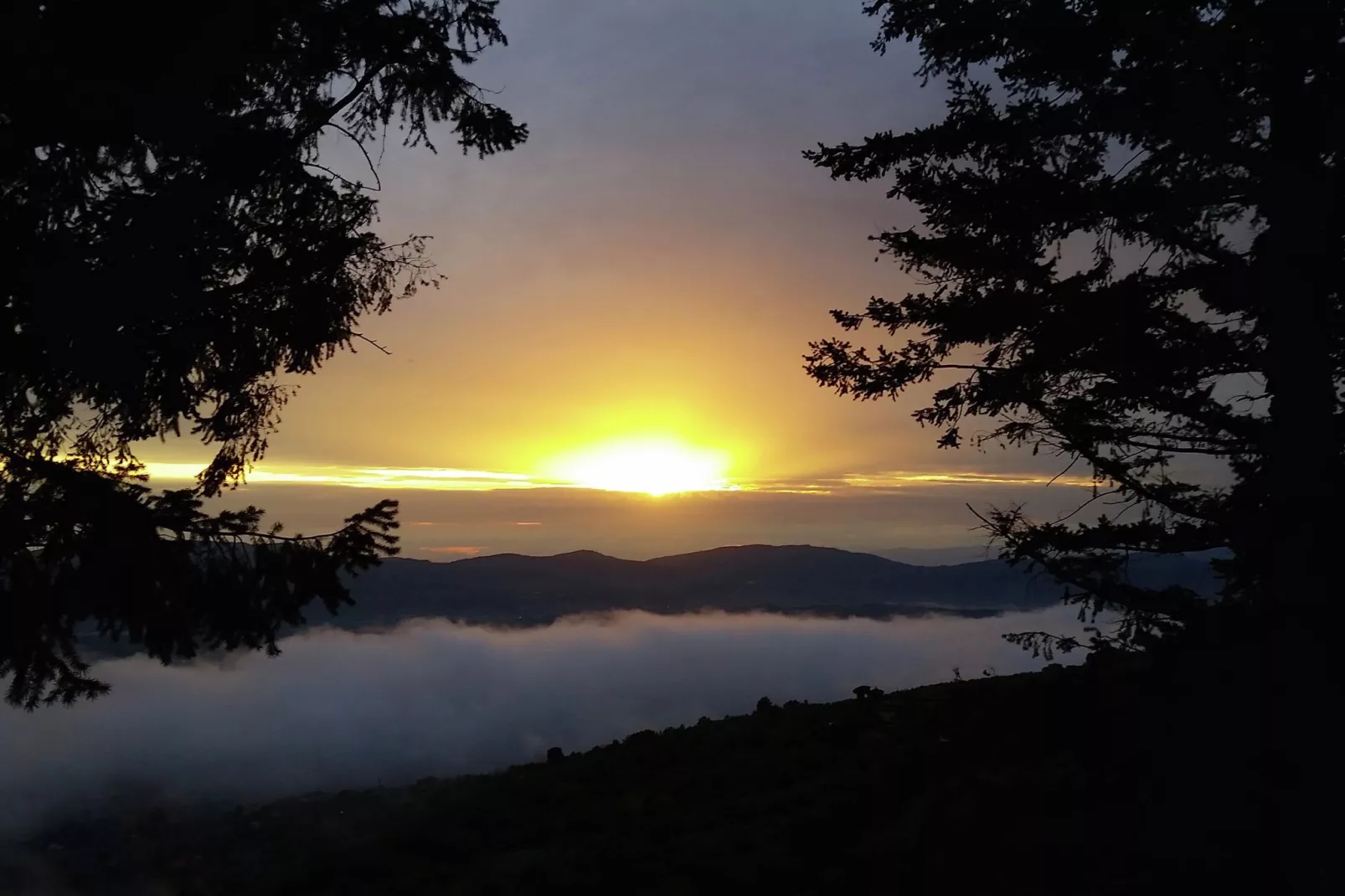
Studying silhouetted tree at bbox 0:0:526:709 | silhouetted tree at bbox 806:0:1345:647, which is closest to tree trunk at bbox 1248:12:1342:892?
silhouetted tree at bbox 806:0:1345:647

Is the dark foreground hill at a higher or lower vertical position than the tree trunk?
lower

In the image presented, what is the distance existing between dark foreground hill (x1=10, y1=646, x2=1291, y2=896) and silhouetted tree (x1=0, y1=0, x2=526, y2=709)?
4.93 metres

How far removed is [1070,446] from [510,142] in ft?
28.1

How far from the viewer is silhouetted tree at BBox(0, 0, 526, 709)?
805 centimetres

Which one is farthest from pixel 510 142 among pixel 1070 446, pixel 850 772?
pixel 850 772

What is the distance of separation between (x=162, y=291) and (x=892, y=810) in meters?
9.61

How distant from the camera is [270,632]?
9.38 metres

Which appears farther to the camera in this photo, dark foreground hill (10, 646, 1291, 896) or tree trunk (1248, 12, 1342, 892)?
tree trunk (1248, 12, 1342, 892)

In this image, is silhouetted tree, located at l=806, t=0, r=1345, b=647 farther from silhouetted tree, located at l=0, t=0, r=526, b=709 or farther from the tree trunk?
silhouetted tree, located at l=0, t=0, r=526, b=709

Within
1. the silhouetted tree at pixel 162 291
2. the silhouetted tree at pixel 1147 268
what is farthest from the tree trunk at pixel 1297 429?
the silhouetted tree at pixel 162 291

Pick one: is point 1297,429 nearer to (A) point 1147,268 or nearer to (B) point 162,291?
(A) point 1147,268

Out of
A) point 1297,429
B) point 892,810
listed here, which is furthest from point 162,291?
point 1297,429

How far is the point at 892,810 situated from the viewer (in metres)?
9.81

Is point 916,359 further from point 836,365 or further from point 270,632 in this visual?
point 270,632
